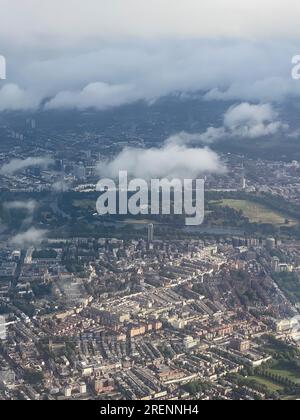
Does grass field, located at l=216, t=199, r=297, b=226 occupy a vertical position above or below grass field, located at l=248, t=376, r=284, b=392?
above

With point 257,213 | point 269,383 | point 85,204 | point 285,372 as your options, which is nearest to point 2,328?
point 269,383

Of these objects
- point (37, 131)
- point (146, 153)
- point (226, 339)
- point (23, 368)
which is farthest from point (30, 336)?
point (37, 131)

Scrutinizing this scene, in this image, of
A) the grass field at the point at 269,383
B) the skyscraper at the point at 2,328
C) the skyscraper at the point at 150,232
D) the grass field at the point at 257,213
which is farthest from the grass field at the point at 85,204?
the grass field at the point at 269,383

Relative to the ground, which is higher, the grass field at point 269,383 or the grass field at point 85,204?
the grass field at point 85,204

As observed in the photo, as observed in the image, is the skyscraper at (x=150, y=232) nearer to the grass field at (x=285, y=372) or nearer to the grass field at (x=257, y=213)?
the grass field at (x=257, y=213)

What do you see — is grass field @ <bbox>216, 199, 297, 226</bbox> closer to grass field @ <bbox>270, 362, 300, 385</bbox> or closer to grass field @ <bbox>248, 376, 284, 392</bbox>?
grass field @ <bbox>270, 362, 300, 385</bbox>

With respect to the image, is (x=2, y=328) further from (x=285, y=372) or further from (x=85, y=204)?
(x=85, y=204)

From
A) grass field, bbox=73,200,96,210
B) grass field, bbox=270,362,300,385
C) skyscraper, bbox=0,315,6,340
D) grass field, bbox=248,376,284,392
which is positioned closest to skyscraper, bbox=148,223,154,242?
grass field, bbox=73,200,96,210

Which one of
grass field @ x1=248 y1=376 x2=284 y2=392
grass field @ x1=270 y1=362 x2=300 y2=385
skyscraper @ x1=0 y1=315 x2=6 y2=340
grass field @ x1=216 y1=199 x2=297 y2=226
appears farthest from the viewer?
grass field @ x1=216 y1=199 x2=297 y2=226

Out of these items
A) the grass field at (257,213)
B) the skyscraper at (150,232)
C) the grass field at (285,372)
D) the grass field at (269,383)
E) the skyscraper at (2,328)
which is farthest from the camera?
the grass field at (257,213)
